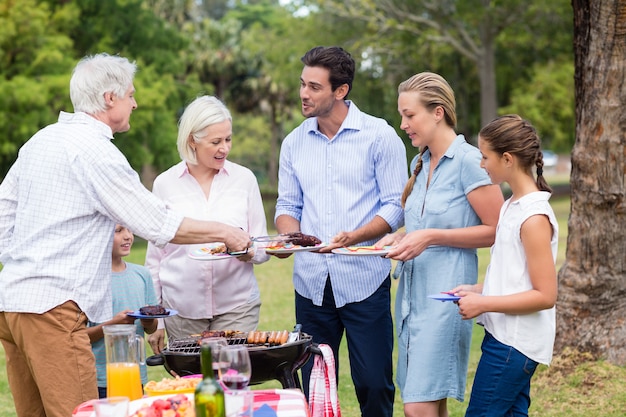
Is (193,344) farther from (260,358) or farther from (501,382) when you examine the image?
(501,382)

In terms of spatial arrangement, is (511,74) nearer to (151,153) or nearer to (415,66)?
(415,66)

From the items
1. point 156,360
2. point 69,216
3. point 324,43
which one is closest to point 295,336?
point 156,360

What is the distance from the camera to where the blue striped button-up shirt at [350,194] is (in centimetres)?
486

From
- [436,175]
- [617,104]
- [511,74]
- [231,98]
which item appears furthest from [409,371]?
[231,98]

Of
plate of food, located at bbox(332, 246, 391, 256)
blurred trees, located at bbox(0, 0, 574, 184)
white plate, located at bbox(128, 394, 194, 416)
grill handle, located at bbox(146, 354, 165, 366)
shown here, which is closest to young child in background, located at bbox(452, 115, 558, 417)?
plate of food, located at bbox(332, 246, 391, 256)

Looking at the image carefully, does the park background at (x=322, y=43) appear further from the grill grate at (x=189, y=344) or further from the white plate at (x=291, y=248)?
the grill grate at (x=189, y=344)

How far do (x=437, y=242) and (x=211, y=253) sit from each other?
47.2 inches

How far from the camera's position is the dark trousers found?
191 inches

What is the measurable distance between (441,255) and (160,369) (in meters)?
5.40

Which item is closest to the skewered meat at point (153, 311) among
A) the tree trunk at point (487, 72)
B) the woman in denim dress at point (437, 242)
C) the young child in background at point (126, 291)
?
the young child in background at point (126, 291)

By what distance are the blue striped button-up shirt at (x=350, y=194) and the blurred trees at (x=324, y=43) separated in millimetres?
18621

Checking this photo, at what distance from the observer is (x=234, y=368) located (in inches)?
119

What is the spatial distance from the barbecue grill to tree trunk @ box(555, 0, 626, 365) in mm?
3332

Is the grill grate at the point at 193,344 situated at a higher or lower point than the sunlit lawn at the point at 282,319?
higher
